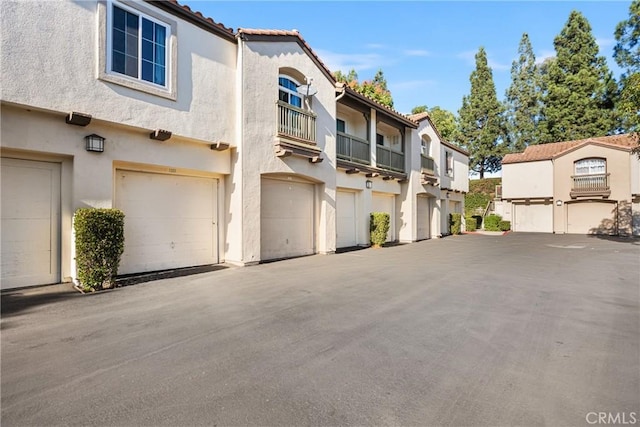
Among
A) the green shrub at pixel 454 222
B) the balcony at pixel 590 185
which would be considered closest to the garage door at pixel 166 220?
the green shrub at pixel 454 222

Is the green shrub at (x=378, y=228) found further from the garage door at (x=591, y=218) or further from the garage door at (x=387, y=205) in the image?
the garage door at (x=591, y=218)

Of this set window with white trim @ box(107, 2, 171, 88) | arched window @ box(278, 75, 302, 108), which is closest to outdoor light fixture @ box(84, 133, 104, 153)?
window with white trim @ box(107, 2, 171, 88)

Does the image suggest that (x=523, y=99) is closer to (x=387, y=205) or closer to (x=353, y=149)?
(x=387, y=205)

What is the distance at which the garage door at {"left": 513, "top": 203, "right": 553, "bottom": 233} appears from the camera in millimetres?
26750

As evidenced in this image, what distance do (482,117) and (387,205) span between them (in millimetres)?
30393

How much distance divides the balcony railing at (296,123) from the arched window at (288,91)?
57cm

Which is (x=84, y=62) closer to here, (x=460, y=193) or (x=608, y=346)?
(x=608, y=346)

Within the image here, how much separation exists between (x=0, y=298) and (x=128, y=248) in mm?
2353

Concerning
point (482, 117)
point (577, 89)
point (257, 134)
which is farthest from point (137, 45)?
point (482, 117)

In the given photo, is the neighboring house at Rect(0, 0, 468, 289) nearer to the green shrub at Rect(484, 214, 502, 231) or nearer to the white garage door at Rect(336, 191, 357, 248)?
the white garage door at Rect(336, 191, 357, 248)

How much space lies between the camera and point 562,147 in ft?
89.0

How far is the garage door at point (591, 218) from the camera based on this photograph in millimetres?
24141

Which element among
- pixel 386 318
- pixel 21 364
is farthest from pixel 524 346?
pixel 21 364

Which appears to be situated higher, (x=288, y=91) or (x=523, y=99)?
(x=523, y=99)
